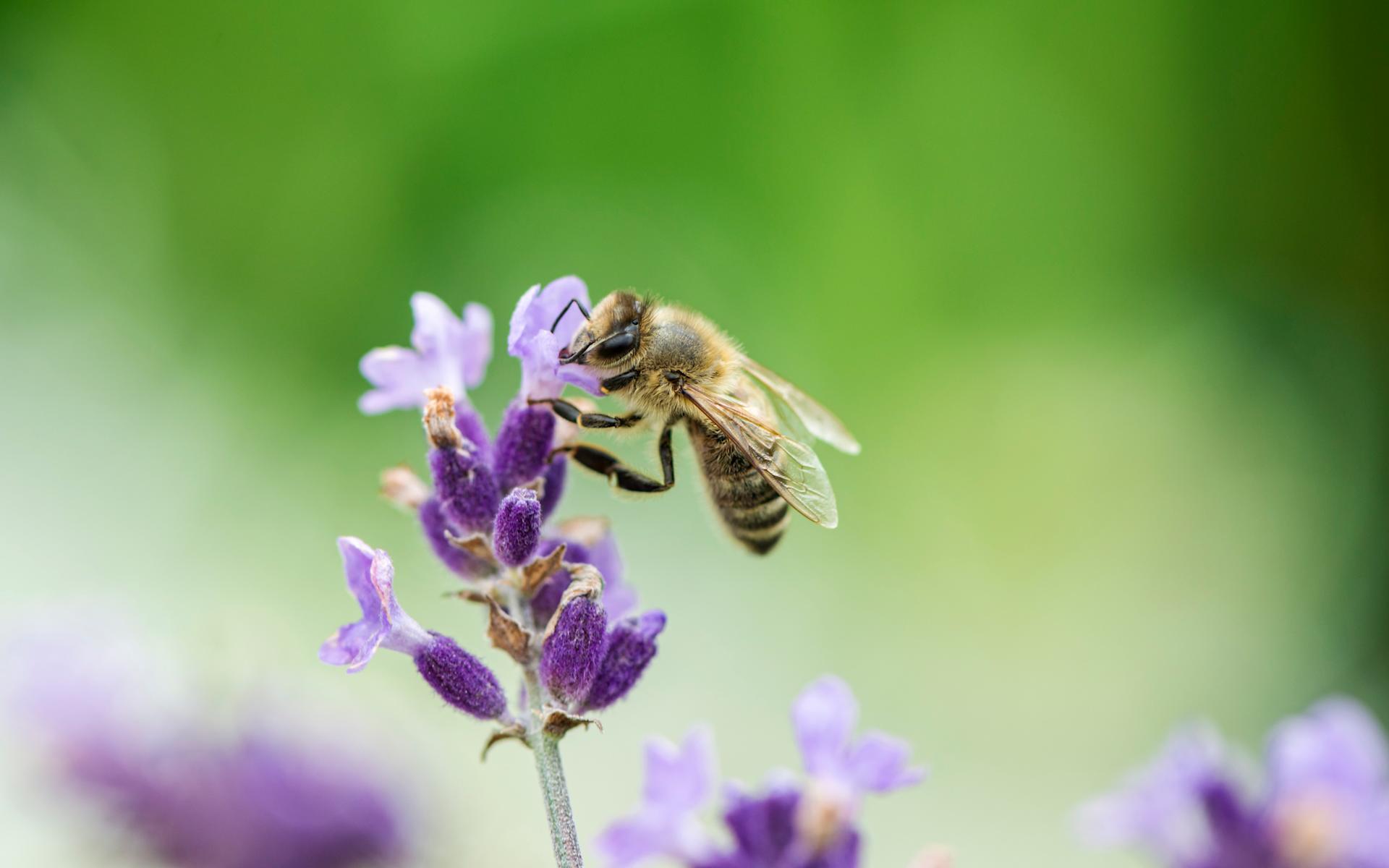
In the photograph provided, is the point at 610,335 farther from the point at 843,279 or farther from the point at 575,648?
the point at 843,279

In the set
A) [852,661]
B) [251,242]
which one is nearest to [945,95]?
[852,661]

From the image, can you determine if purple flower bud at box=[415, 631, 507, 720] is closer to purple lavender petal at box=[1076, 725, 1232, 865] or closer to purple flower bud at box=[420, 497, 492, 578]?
purple flower bud at box=[420, 497, 492, 578]

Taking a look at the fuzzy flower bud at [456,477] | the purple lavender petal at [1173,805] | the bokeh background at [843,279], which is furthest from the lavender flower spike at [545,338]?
the bokeh background at [843,279]

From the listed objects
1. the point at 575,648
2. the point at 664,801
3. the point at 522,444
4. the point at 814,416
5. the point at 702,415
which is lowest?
the point at 664,801

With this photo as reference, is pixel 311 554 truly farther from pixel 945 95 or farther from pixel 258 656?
pixel 945 95

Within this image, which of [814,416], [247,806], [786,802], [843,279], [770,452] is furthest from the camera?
[843,279]

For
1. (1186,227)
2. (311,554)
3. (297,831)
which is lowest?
(297,831)

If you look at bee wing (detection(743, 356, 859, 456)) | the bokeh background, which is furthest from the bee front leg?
the bokeh background

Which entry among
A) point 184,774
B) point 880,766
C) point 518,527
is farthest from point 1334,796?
point 184,774
